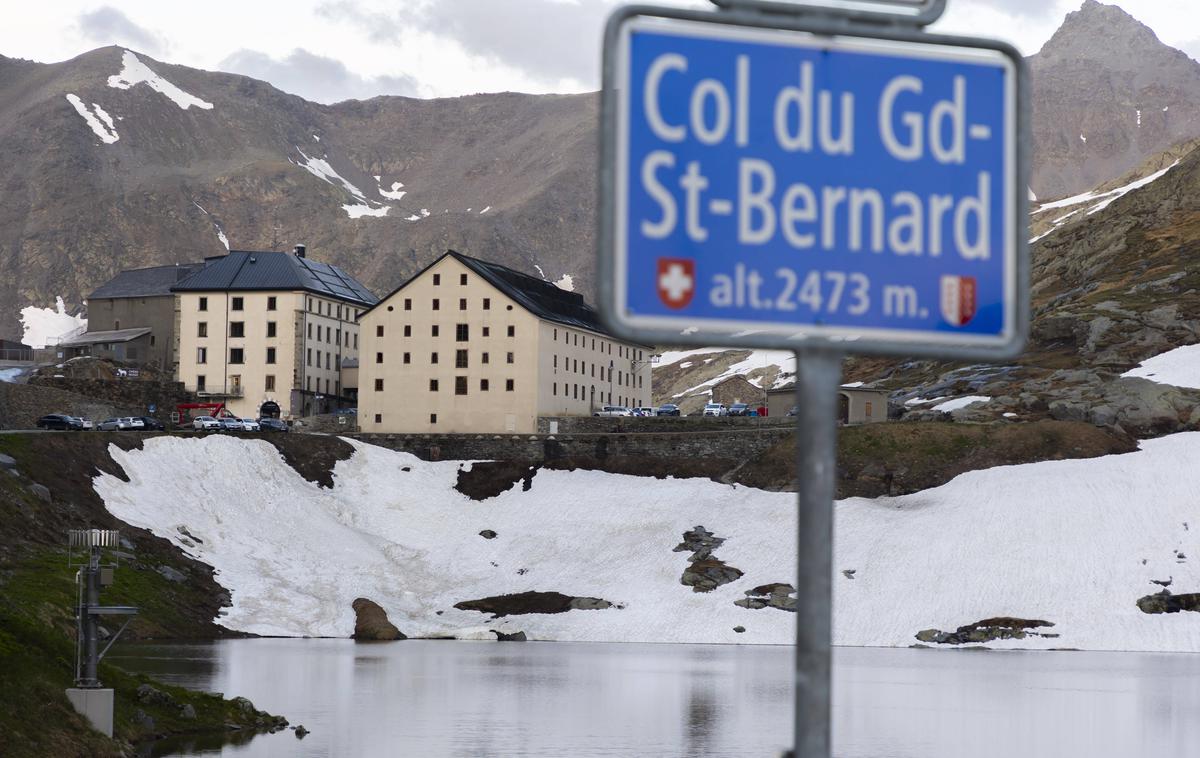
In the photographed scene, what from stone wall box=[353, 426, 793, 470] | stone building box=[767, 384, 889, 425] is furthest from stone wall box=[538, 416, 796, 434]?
stone building box=[767, 384, 889, 425]

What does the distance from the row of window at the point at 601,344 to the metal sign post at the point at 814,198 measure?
449ft

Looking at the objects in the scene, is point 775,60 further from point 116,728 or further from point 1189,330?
point 1189,330

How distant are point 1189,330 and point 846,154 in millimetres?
155648

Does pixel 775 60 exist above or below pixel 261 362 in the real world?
below

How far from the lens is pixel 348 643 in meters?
92.3

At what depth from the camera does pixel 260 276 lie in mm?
159375

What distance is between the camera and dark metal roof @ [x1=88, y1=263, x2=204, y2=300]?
18638 centimetres

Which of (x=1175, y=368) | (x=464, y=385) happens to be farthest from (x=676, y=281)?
(x=464, y=385)

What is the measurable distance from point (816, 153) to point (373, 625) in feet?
306

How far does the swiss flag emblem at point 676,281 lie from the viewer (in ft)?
18.6

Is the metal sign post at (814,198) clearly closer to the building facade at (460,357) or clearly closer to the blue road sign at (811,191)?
the blue road sign at (811,191)

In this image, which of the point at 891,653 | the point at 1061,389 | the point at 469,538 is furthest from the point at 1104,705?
the point at 1061,389

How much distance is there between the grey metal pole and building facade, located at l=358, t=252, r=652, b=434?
430 feet

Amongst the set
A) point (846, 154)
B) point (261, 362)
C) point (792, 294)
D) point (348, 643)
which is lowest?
point (348, 643)
